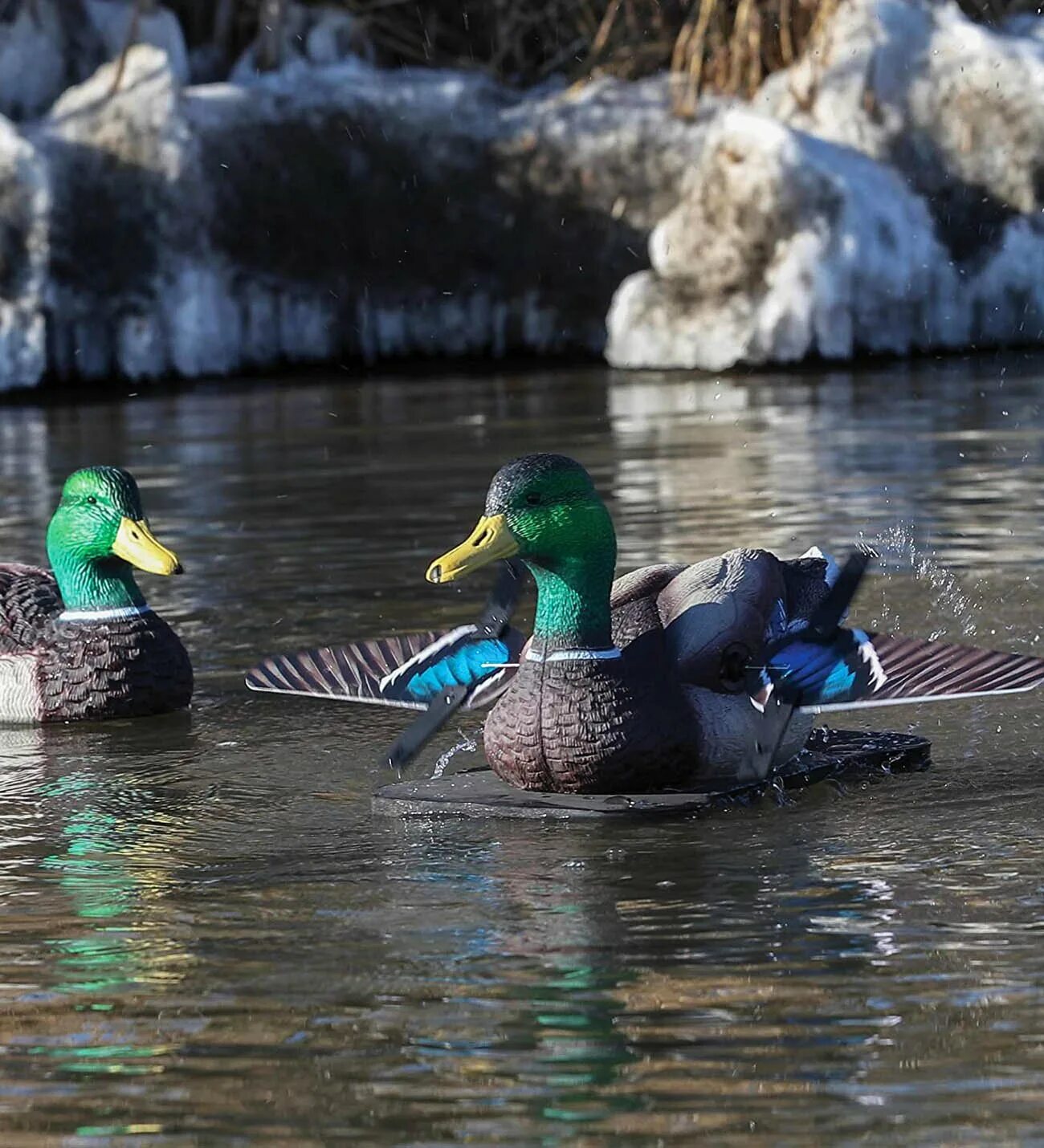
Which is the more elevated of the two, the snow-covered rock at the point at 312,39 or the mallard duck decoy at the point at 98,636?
the snow-covered rock at the point at 312,39

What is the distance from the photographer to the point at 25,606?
816cm

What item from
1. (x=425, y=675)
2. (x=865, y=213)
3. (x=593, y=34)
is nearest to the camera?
(x=425, y=675)

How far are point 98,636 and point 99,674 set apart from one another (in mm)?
150

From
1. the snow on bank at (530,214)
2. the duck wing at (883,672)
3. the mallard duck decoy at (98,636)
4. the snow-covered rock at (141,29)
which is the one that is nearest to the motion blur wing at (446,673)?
the duck wing at (883,672)

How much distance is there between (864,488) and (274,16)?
10.8 m

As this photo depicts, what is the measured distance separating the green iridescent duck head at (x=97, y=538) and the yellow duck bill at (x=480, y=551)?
6.42ft

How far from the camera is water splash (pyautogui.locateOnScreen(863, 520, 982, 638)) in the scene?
27.9 feet

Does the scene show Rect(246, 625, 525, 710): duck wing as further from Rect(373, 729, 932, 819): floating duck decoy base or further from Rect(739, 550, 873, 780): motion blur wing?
Rect(739, 550, 873, 780): motion blur wing

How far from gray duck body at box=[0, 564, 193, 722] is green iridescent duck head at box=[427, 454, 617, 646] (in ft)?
6.29

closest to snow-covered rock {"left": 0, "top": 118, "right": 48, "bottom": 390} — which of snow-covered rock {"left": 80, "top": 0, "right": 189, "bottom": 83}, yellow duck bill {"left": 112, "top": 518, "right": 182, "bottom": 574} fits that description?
snow-covered rock {"left": 80, "top": 0, "right": 189, "bottom": 83}

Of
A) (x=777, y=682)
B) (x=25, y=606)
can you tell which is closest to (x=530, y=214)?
(x=25, y=606)

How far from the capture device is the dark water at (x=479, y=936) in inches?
161

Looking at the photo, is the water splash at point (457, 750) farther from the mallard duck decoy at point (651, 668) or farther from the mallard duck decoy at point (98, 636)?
the mallard duck decoy at point (98, 636)

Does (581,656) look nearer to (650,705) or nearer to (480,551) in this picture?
(650,705)
